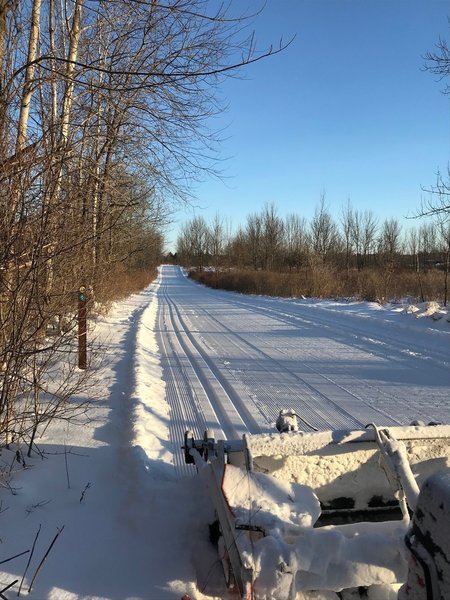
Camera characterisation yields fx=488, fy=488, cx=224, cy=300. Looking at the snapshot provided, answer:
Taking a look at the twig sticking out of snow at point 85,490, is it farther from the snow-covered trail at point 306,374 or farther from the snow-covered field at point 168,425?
the snow-covered trail at point 306,374

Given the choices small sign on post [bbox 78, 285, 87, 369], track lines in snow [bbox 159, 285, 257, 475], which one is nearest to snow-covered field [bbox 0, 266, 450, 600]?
track lines in snow [bbox 159, 285, 257, 475]

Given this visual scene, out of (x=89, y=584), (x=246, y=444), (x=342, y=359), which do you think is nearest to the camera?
(x=89, y=584)

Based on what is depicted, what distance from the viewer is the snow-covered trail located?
5.88 meters

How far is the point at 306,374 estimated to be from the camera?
819 centimetres

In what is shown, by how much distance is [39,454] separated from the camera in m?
4.33

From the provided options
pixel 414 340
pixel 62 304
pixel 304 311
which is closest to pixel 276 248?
pixel 304 311

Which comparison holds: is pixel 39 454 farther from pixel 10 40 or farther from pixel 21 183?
pixel 10 40

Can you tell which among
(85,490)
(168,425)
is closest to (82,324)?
(168,425)

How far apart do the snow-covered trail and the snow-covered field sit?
0.11ft

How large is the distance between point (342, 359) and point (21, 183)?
7.34 m

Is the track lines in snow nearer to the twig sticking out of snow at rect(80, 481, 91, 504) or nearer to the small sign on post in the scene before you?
the twig sticking out of snow at rect(80, 481, 91, 504)

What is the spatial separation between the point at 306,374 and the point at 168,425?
331cm

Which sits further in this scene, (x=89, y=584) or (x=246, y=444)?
(x=246, y=444)

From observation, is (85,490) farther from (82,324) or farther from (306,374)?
(306,374)
